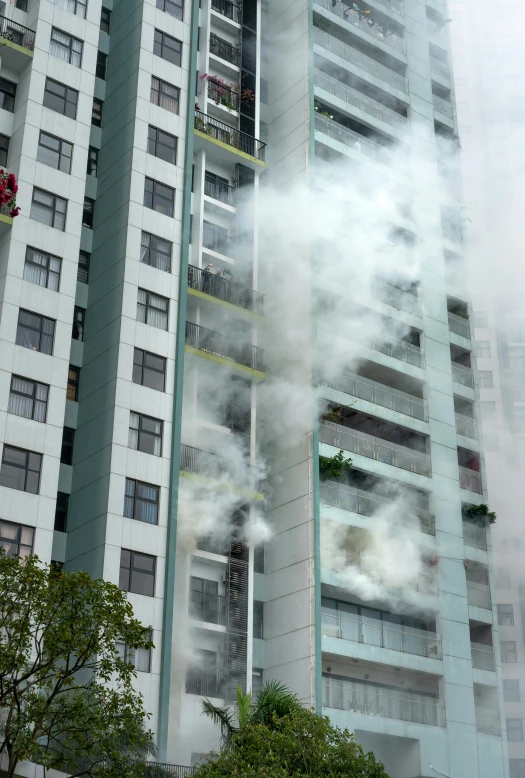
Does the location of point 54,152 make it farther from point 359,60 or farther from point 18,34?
point 359,60

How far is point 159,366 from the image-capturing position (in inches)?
1435

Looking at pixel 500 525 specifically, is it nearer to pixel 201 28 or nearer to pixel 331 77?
pixel 331 77

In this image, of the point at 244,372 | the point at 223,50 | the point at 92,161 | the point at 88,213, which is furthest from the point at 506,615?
the point at 92,161

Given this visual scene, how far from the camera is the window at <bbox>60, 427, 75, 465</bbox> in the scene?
3541cm

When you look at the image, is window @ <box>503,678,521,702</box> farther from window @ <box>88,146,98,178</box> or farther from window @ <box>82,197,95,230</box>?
window @ <box>88,146,98,178</box>

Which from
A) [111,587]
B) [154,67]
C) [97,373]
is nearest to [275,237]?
[154,67]

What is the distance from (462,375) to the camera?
47625 mm

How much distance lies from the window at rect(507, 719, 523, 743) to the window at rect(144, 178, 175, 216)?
3764 cm

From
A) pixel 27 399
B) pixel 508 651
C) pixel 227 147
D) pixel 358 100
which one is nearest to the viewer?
pixel 27 399

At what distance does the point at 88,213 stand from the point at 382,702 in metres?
19.5

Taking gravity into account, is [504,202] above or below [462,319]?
above

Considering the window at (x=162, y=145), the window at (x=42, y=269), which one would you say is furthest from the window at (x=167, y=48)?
the window at (x=42, y=269)

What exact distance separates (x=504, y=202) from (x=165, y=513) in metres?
35.3

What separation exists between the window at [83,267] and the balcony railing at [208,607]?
1096 centimetres
